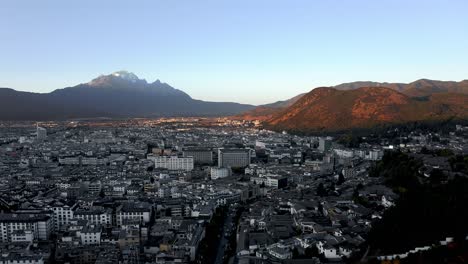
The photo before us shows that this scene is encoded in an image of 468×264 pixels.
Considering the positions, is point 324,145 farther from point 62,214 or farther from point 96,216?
point 62,214

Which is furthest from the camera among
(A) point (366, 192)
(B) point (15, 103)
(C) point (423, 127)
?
(B) point (15, 103)

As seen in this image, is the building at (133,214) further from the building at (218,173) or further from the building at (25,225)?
the building at (218,173)

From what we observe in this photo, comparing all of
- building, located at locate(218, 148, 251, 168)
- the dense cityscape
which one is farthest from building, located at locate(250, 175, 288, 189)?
building, located at locate(218, 148, 251, 168)

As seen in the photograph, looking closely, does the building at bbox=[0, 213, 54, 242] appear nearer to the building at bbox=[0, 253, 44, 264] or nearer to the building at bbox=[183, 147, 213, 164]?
the building at bbox=[0, 253, 44, 264]

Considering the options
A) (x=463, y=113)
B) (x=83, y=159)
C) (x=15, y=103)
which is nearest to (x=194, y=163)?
(x=83, y=159)

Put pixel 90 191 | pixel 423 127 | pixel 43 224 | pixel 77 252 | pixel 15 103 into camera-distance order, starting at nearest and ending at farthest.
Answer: pixel 77 252, pixel 43 224, pixel 90 191, pixel 423 127, pixel 15 103

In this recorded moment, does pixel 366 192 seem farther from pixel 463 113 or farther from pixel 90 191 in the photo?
pixel 463 113
